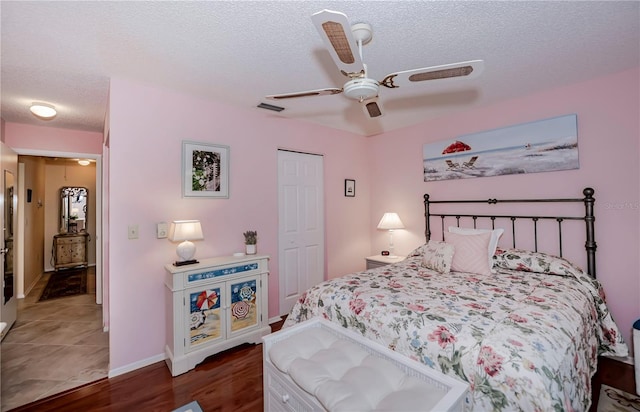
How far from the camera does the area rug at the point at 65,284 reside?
448 cm

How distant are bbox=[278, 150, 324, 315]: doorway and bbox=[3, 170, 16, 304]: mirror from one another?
2800mm

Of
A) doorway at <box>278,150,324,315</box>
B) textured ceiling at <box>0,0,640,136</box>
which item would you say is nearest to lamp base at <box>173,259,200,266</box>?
doorway at <box>278,150,324,315</box>

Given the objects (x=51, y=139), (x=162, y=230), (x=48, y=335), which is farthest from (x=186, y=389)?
(x=51, y=139)

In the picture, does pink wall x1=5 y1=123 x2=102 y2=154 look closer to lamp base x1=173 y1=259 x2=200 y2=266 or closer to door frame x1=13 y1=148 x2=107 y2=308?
door frame x1=13 y1=148 x2=107 y2=308

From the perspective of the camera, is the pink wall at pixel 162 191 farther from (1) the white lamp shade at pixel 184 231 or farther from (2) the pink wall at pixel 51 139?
(2) the pink wall at pixel 51 139

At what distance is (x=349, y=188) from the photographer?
4.26 metres

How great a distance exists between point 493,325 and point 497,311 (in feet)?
0.71

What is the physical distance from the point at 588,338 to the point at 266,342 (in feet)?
6.70

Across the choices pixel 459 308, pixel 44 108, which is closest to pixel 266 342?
pixel 459 308

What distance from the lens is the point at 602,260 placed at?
2.55 metres

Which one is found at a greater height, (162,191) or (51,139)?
(51,139)

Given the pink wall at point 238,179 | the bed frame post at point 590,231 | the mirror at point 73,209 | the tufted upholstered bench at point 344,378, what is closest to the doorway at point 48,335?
the pink wall at point 238,179

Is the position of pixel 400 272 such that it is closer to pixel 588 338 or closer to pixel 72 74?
pixel 588 338

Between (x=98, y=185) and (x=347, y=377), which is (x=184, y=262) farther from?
(x=98, y=185)
